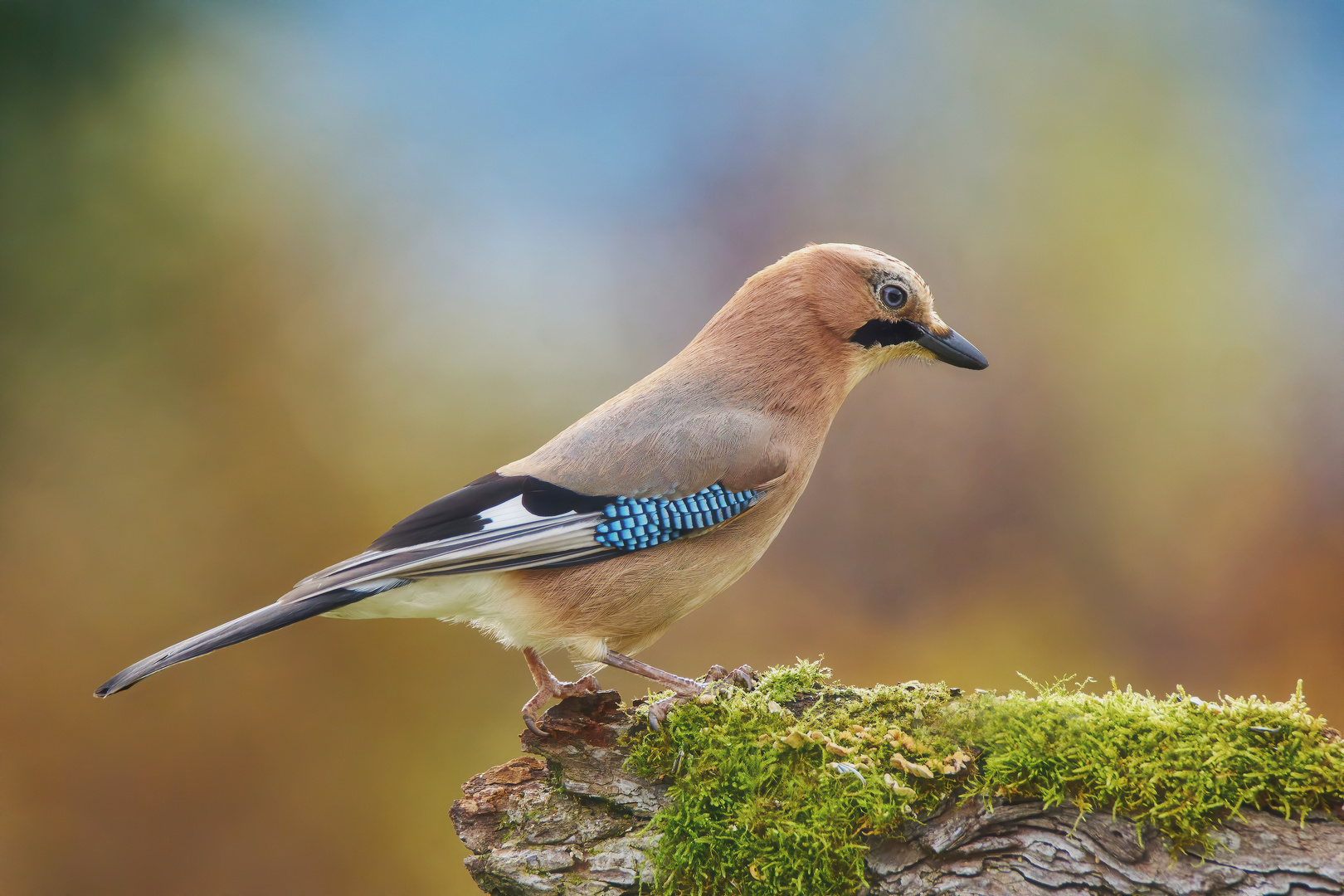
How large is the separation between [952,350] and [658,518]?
172 cm

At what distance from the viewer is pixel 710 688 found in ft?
11.6

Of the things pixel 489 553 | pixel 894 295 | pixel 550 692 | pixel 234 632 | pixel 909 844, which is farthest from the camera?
pixel 894 295

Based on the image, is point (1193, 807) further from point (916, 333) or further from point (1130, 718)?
point (916, 333)

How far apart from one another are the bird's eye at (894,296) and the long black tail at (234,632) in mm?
2632

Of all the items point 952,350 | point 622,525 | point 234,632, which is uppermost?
point 952,350

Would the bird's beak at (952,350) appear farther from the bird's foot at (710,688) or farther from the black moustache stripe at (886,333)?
the bird's foot at (710,688)

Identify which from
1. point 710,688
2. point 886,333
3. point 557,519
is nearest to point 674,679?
point 710,688

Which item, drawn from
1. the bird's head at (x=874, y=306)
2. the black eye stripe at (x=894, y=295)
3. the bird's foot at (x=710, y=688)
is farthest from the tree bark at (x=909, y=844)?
the black eye stripe at (x=894, y=295)

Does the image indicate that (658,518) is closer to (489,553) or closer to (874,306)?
(489,553)

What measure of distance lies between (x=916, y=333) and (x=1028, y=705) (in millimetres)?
1946

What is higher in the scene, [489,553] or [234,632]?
[489,553]

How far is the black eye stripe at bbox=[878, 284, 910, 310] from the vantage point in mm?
4305

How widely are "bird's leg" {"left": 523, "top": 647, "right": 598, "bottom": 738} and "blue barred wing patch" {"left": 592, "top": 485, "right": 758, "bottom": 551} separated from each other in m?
0.57

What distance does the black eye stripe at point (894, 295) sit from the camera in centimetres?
430
